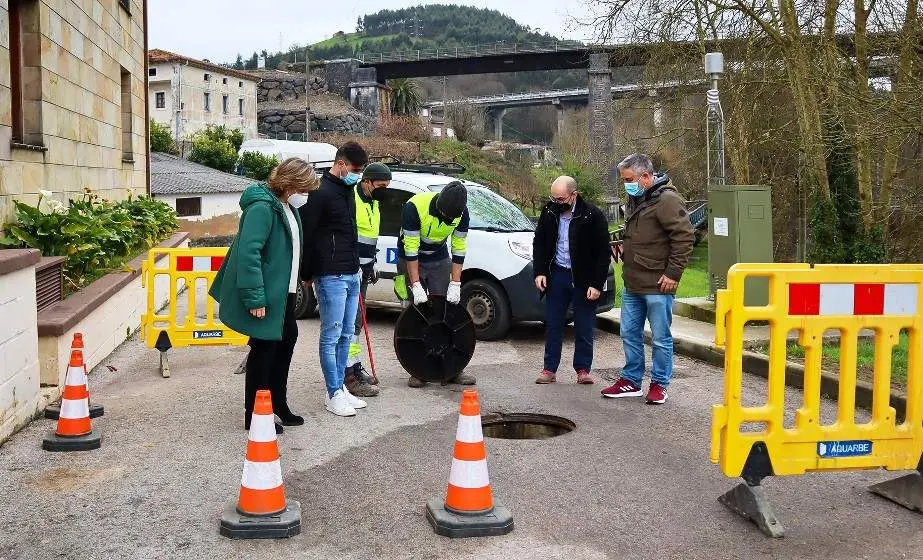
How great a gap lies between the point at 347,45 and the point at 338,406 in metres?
176

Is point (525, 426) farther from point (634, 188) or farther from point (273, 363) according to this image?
point (634, 188)

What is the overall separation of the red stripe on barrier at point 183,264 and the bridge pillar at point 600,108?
156 feet

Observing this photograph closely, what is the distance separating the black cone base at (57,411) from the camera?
23.7 feet

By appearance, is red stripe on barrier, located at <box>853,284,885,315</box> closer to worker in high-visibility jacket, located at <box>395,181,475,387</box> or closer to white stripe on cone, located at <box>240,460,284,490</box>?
white stripe on cone, located at <box>240,460,284,490</box>

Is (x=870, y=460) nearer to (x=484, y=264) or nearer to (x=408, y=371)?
(x=408, y=371)

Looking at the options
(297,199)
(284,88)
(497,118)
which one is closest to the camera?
(297,199)

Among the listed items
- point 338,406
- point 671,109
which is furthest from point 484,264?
point 671,109

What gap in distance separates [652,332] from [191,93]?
62.9m

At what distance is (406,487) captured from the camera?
18.7 feet

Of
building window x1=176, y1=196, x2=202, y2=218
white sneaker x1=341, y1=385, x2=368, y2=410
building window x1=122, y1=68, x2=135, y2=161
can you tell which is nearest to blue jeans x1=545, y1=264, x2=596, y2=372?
white sneaker x1=341, y1=385, x2=368, y2=410

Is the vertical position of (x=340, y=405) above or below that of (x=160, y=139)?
below

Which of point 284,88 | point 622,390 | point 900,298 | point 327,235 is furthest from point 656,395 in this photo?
point 284,88

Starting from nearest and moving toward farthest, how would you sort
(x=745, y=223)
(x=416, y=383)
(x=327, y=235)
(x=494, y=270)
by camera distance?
(x=327, y=235)
(x=416, y=383)
(x=494, y=270)
(x=745, y=223)

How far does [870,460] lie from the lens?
5316mm
